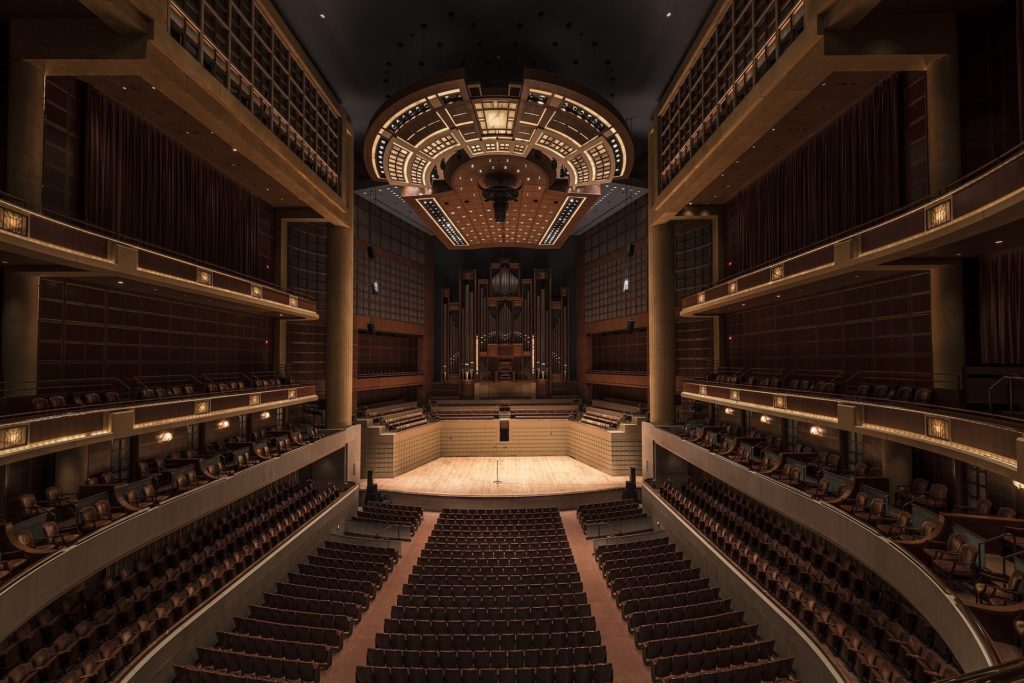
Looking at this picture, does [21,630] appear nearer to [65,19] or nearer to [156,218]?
[156,218]

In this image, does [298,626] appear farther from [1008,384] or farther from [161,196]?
[1008,384]

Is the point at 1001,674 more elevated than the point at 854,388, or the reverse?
the point at 854,388

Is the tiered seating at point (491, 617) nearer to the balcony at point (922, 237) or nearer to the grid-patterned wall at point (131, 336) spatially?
Result: the balcony at point (922, 237)

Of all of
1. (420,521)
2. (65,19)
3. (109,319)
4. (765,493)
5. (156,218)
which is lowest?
(420,521)

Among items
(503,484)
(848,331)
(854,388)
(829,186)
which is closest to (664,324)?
(848,331)

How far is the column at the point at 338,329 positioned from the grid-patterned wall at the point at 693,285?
11027 millimetres

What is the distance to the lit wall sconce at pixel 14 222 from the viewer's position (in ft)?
20.6

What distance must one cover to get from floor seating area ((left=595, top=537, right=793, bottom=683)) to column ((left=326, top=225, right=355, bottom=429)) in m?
9.49

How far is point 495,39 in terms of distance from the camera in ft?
40.4

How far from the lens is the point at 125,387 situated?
392 inches

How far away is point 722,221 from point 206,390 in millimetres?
15132

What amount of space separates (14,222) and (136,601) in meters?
5.59

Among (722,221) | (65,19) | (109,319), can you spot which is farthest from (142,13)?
(722,221)

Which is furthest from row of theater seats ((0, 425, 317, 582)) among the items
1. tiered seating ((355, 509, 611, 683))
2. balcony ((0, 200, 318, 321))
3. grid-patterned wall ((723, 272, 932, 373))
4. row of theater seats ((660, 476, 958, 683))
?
grid-patterned wall ((723, 272, 932, 373))
